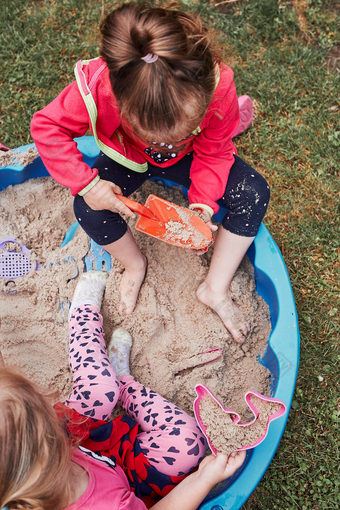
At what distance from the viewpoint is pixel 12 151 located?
1.33 meters

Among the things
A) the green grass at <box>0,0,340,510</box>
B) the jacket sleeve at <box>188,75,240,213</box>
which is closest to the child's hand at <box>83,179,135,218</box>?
the jacket sleeve at <box>188,75,240,213</box>

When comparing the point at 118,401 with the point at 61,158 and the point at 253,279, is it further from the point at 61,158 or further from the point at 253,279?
the point at 61,158

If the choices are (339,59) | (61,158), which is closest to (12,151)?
(61,158)

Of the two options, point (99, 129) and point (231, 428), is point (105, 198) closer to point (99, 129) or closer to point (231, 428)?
point (99, 129)

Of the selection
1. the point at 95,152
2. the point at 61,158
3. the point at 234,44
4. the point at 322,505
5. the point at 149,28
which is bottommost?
Answer: the point at 322,505

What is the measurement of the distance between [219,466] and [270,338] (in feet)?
1.01

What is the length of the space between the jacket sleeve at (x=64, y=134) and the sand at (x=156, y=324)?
30 cm

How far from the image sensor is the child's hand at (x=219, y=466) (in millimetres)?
1020

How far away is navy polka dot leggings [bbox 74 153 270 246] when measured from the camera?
3.70 ft

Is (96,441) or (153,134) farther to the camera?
(96,441)

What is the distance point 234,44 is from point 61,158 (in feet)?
2.76

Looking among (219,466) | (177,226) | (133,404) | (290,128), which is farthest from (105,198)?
(290,128)

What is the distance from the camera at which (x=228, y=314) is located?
1235 millimetres

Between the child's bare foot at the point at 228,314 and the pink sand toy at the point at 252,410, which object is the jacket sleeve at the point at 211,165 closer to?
the child's bare foot at the point at 228,314
